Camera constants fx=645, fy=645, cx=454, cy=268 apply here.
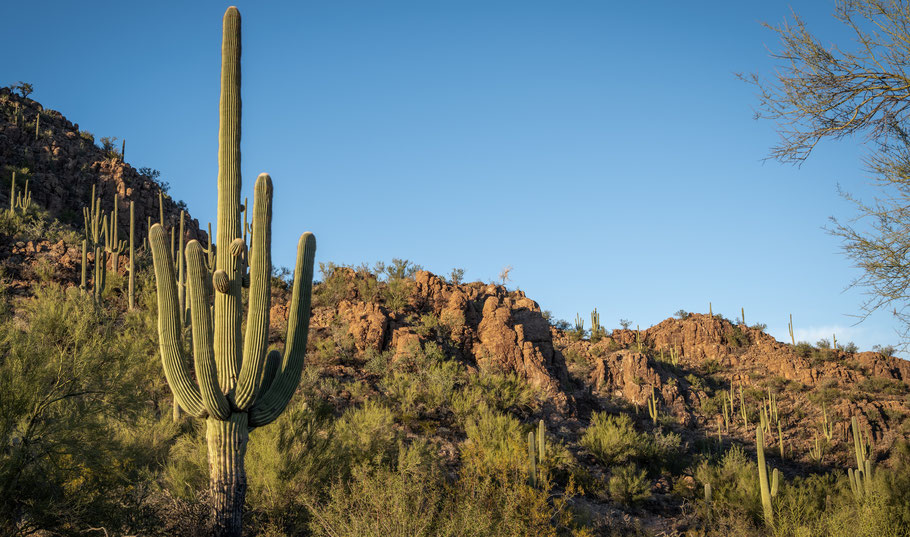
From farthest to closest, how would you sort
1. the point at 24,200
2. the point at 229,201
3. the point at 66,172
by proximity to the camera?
the point at 66,172
the point at 24,200
the point at 229,201

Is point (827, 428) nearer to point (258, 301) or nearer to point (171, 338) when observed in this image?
point (258, 301)

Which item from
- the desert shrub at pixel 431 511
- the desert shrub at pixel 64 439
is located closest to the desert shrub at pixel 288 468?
the desert shrub at pixel 431 511

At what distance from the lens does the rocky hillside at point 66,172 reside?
102ft

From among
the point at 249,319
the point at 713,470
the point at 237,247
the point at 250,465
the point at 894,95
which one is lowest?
the point at 713,470

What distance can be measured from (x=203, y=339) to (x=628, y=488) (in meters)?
10.5

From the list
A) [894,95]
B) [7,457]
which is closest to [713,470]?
[894,95]

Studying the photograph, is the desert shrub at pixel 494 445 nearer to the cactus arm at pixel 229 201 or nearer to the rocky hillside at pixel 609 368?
the rocky hillside at pixel 609 368

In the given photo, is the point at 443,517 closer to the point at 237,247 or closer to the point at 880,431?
the point at 237,247

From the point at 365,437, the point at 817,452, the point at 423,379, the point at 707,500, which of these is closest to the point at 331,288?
the point at 423,379

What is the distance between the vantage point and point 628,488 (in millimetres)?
14625

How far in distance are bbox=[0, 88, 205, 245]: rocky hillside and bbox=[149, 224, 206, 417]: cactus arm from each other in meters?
23.6

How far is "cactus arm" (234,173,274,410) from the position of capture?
27.2 feet

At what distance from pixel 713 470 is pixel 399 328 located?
9748 millimetres

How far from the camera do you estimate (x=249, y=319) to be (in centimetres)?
843
